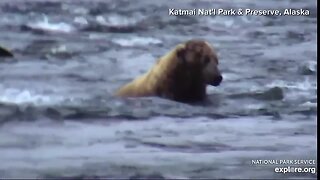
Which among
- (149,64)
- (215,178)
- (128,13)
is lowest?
(215,178)

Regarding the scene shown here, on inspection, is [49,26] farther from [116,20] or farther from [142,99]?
[142,99]

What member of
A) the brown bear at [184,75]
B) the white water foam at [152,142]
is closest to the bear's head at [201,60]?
the brown bear at [184,75]

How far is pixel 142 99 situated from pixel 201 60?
20cm

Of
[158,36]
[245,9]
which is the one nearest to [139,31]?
[158,36]

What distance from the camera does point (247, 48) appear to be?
2.40 m

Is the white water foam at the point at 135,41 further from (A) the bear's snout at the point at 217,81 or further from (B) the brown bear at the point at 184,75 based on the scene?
(A) the bear's snout at the point at 217,81

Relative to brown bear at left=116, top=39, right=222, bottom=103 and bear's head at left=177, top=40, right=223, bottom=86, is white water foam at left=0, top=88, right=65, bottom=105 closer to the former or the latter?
brown bear at left=116, top=39, right=222, bottom=103

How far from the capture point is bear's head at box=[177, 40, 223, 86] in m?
2.38

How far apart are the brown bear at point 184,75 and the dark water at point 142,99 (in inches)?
0.9

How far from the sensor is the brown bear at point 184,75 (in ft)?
7.78

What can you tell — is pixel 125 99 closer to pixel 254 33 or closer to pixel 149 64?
pixel 149 64

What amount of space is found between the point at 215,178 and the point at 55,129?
1.49 feet

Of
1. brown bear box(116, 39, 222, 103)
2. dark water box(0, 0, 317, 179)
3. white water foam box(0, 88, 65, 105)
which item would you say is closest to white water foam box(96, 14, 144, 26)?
dark water box(0, 0, 317, 179)


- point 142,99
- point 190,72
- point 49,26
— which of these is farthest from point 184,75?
point 49,26
